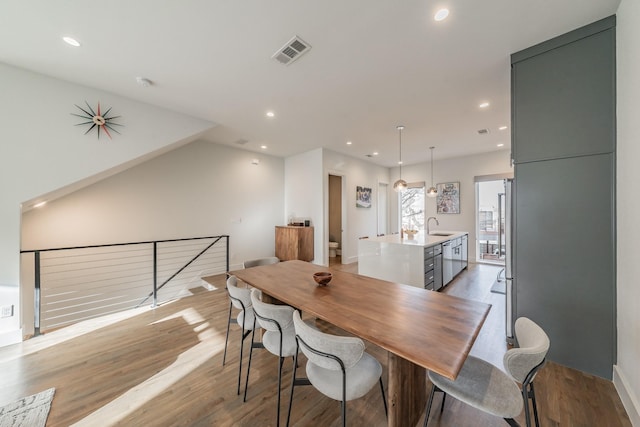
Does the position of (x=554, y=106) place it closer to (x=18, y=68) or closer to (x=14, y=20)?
(x=14, y=20)

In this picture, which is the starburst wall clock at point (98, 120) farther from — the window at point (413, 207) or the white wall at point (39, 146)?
the window at point (413, 207)

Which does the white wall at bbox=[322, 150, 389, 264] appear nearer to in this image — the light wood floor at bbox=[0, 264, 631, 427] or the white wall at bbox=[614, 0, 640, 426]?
the light wood floor at bbox=[0, 264, 631, 427]

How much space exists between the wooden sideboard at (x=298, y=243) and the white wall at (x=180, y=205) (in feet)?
2.31

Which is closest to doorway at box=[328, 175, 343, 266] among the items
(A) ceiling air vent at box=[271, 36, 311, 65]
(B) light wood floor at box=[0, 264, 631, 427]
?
(B) light wood floor at box=[0, 264, 631, 427]

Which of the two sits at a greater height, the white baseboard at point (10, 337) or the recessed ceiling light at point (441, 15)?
the recessed ceiling light at point (441, 15)

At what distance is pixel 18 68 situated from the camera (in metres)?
2.49

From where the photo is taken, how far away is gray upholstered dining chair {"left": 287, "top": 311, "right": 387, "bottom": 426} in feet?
3.64

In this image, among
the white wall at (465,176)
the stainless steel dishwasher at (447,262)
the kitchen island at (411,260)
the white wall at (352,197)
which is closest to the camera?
the kitchen island at (411,260)

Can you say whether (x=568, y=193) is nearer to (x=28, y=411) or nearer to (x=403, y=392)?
(x=403, y=392)

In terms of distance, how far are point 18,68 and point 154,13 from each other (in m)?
2.12

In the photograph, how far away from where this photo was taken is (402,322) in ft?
4.19

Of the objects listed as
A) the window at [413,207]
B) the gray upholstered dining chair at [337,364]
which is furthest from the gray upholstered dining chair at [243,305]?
the window at [413,207]

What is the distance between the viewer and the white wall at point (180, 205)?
3592 millimetres

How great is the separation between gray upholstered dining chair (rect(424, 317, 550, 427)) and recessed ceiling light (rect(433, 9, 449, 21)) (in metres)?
2.29
